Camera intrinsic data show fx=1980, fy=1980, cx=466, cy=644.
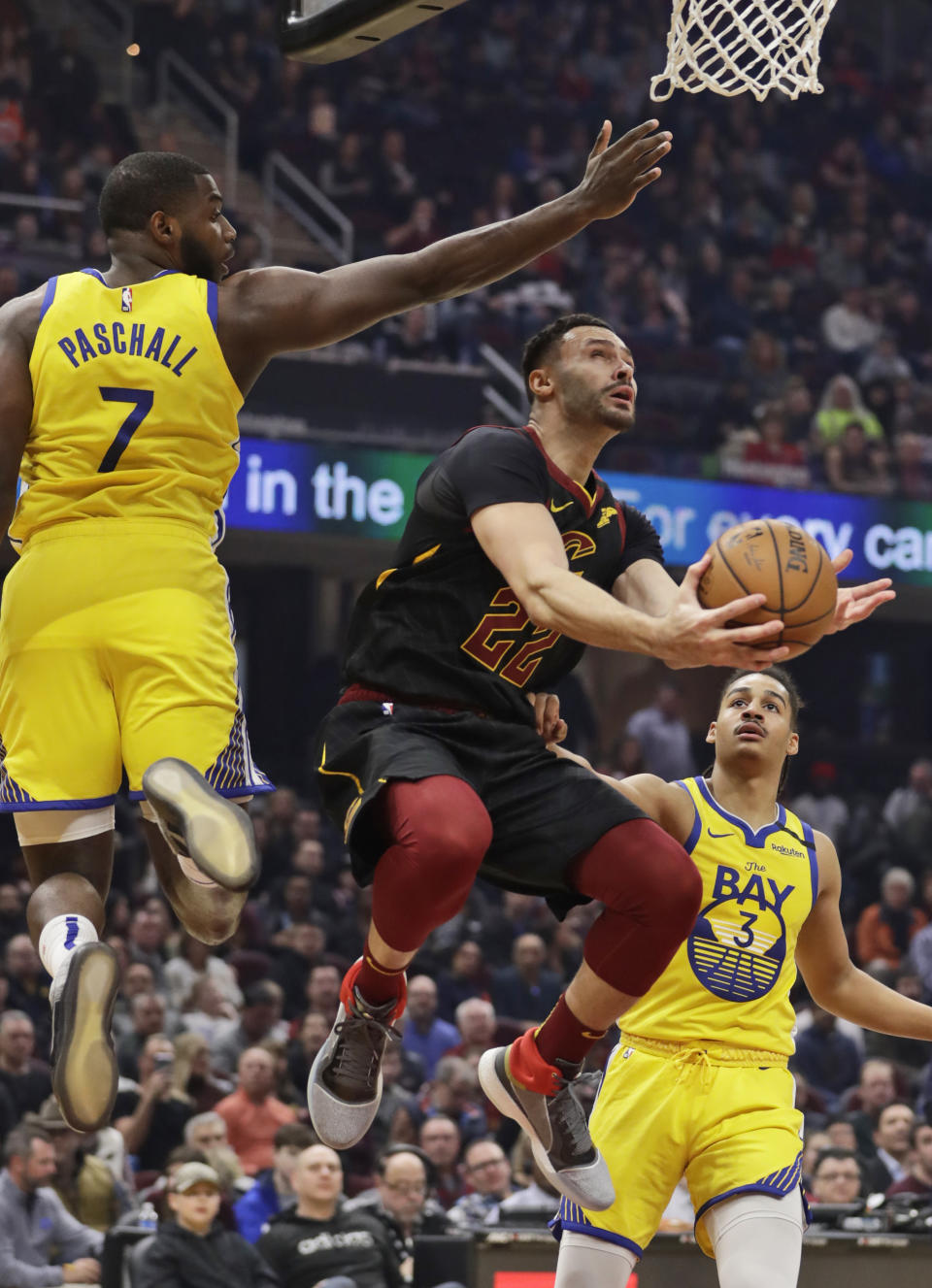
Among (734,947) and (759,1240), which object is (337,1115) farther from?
(734,947)

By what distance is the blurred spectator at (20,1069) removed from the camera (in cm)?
1059

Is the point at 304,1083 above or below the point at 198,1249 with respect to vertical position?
Result: below

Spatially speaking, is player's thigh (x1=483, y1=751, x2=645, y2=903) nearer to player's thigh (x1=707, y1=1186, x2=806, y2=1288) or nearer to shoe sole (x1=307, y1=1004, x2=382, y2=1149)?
shoe sole (x1=307, y1=1004, x2=382, y2=1149)

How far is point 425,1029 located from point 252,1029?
134 cm

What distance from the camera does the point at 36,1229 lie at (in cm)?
924

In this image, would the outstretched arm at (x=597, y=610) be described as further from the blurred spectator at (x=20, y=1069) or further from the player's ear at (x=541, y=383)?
the blurred spectator at (x=20, y=1069)

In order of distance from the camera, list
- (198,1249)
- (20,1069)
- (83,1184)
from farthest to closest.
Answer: (20,1069) → (83,1184) → (198,1249)

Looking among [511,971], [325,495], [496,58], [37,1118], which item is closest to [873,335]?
[496,58]

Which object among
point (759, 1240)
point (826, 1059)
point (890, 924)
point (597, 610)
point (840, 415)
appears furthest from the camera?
point (840, 415)

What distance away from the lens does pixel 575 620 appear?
15.6 ft

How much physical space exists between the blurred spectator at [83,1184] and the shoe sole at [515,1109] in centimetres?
457

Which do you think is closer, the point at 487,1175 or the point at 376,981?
the point at 376,981

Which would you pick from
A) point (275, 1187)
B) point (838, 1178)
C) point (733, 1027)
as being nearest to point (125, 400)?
point (733, 1027)

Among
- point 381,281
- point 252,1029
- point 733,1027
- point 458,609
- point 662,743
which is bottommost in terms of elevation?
point 252,1029
